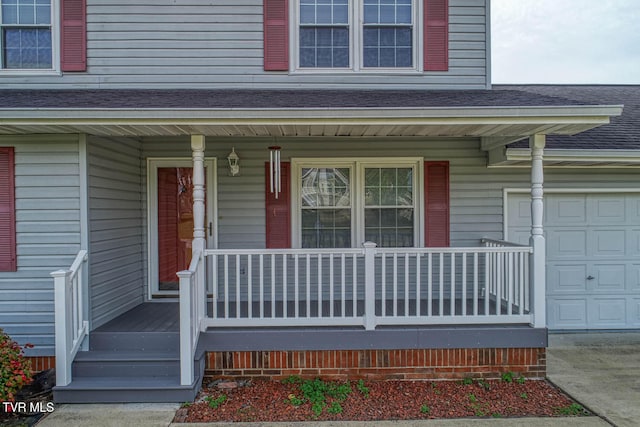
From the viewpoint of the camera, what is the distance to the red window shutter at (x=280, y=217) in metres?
5.62

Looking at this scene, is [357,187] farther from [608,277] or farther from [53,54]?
[53,54]

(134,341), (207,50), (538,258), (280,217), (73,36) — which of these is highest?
(73,36)

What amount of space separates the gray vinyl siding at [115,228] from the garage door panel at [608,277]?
6.54 meters

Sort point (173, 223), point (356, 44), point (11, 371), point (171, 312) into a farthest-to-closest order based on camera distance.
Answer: point (173, 223), point (356, 44), point (171, 312), point (11, 371)

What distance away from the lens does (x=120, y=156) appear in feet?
16.4

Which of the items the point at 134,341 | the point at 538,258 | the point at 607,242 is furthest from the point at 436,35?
the point at 134,341

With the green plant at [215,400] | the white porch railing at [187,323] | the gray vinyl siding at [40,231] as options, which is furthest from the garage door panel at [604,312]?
the gray vinyl siding at [40,231]

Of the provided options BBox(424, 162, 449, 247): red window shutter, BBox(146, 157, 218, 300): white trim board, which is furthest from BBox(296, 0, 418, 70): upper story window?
BBox(146, 157, 218, 300): white trim board

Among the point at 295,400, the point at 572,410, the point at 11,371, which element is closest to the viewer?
the point at 11,371

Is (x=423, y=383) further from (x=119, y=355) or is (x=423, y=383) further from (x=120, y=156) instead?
(x=120, y=156)

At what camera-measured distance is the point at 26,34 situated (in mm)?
5375

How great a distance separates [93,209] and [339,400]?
3.33 meters

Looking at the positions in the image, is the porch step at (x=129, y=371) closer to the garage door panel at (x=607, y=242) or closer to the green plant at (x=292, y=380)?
the green plant at (x=292, y=380)

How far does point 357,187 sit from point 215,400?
3203 mm
